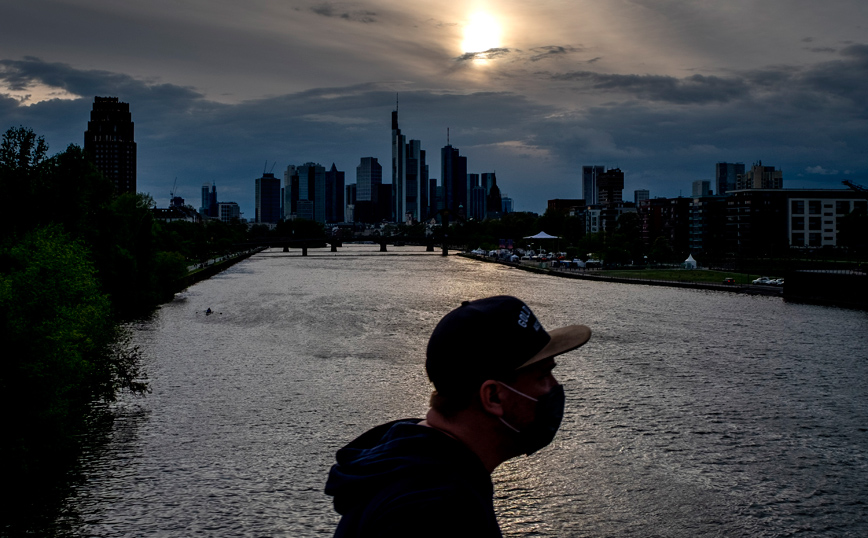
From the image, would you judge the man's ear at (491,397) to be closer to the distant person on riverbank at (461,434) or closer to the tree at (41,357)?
the distant person on riverbank at (461,434)

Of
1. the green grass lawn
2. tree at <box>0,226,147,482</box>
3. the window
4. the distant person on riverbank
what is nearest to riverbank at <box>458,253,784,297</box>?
the green grass lawn

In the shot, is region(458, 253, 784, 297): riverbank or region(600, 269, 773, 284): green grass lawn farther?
region(600, 269, 773, 284): green grass lawn

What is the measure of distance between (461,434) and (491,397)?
A: 15 cm

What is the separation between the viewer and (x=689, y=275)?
3482 inches

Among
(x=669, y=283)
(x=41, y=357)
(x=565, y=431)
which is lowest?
(x=565, y=431)

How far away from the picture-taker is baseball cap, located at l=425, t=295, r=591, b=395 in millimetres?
2326

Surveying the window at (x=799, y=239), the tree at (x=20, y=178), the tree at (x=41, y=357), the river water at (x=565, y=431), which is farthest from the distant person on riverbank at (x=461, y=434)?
the window at (x=799, y=239)

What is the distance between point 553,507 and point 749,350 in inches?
978

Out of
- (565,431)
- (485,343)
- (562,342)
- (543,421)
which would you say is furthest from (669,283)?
(485,343)

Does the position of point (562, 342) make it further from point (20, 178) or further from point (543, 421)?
point (20, 178)

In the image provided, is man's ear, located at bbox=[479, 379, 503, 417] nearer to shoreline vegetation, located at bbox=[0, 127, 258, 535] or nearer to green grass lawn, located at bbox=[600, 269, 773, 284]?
shoreline vegetation, located at bbox=[0, 127, 258, 535]

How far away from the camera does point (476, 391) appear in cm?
247

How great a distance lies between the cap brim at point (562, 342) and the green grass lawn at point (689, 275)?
7986cm

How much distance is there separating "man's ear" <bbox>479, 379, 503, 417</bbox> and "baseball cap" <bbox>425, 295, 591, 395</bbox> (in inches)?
0.9
